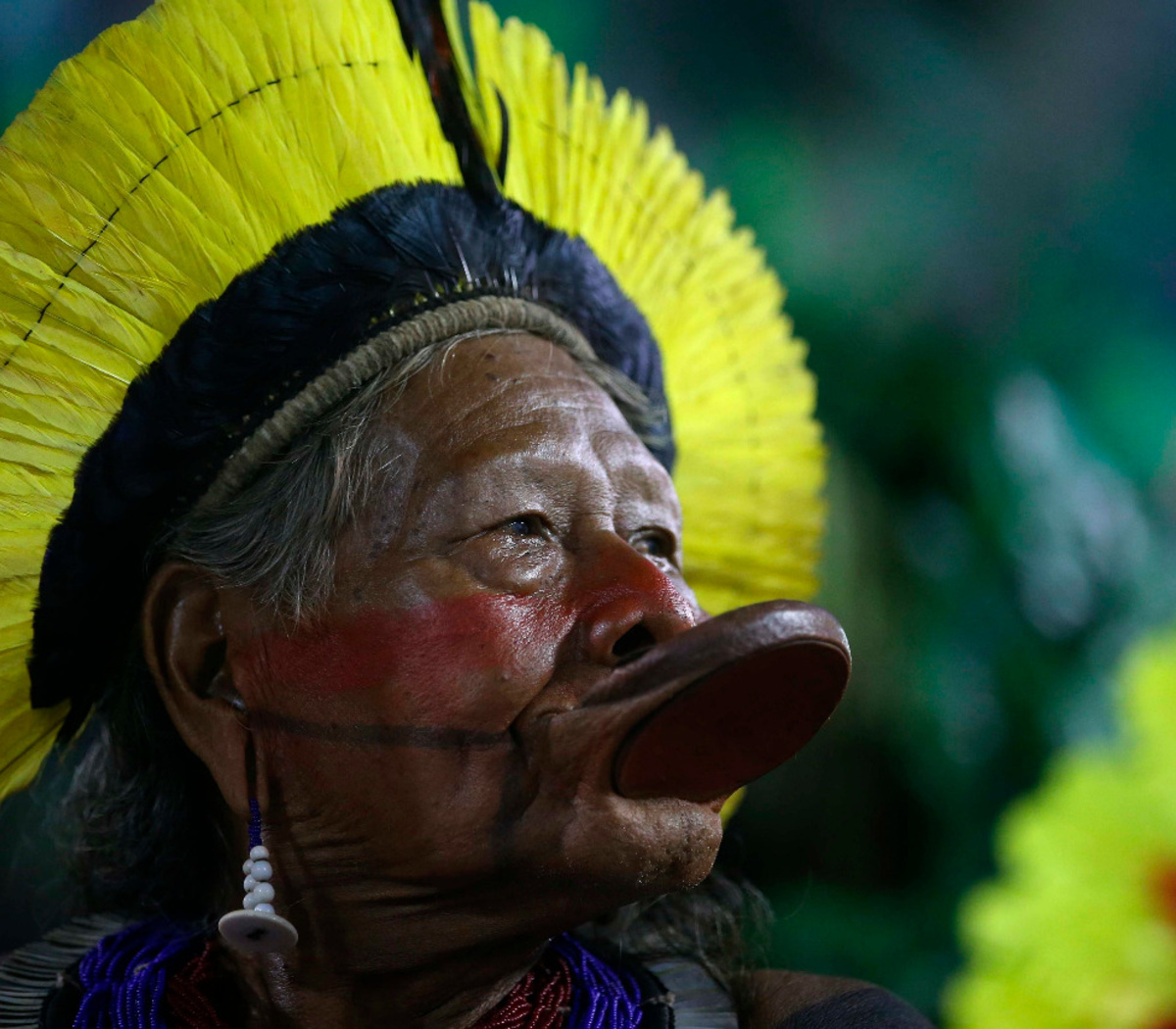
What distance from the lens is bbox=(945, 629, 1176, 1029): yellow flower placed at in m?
1.17

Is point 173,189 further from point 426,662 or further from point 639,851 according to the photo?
point 639,851

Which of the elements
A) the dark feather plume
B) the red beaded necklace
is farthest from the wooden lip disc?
the dark feather plume

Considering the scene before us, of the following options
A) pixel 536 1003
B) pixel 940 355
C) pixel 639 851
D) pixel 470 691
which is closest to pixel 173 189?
pixel 470 691

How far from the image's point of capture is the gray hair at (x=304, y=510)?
1508 millimetres

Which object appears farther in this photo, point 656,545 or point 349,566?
point 656,545

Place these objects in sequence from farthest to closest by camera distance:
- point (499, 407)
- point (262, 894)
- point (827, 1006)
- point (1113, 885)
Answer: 1. point (827, 1006)
2. point (499, 407)
3. point (262, 894)
4. point (1113, 885)

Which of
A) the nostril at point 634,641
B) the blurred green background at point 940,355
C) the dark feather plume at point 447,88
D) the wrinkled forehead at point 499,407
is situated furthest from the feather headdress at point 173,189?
the blurred green background at point 940,355

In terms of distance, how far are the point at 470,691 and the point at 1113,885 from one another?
69 cm

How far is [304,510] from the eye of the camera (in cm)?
153

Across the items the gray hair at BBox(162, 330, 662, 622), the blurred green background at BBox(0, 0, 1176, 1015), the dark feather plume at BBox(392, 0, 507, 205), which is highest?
the blurred green background at BBox(0, 0, 1176, 1015)

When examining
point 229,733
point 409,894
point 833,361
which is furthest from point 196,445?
point 833,361

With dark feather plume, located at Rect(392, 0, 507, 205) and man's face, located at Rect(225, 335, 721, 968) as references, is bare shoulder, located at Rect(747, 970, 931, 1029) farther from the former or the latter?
dark feather plume, located at Rect(392, 0, 507, 205)

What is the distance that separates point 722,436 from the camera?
207 centimetres

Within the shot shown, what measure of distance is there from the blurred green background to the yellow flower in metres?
2.07
